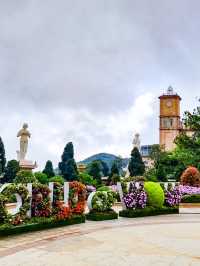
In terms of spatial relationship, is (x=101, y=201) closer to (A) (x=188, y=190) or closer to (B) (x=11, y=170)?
(A) (x=188, y=190)

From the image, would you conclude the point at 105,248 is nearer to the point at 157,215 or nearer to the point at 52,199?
the point at 52,199

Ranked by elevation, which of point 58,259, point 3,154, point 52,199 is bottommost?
point 58,259

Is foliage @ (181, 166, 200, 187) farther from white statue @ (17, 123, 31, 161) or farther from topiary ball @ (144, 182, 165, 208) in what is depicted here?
white statue @ (17, 123, 31, 161)

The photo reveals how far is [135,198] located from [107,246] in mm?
8091

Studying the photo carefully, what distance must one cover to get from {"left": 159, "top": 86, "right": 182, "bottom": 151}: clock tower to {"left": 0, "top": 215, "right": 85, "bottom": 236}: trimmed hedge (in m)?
70.9

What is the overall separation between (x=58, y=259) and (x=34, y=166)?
1987 cm

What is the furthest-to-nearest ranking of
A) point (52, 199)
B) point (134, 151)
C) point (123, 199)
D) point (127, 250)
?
point (134, 151)
point (123, 199)
point (52, 199)
point (127, 250)

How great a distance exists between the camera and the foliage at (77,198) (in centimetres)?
1698

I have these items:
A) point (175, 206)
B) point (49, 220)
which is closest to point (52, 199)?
point (49, 220)

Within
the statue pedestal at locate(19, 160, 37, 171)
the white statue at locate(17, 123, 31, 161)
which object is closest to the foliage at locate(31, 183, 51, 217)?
the statue pedestal at locate(19, 160, 37, 171)

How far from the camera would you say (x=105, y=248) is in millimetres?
11469

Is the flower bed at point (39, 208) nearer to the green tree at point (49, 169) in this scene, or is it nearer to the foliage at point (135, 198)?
the foliage at point (135, 198)

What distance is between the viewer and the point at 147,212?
19.9 m

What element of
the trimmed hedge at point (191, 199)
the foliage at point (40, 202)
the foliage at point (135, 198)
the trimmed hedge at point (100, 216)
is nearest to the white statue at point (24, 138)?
the trimmed hedge at point (191, 199)
